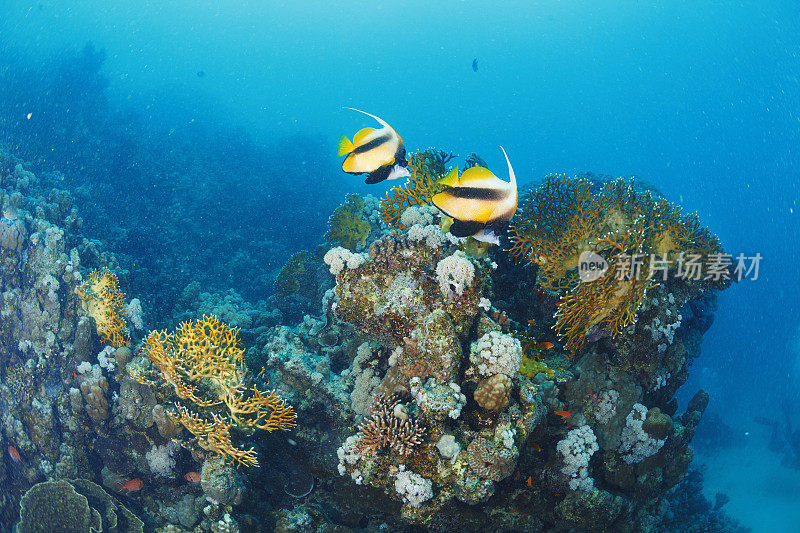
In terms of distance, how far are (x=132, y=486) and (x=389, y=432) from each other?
13.9 feet

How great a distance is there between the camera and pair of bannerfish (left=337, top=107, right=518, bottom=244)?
102 inches

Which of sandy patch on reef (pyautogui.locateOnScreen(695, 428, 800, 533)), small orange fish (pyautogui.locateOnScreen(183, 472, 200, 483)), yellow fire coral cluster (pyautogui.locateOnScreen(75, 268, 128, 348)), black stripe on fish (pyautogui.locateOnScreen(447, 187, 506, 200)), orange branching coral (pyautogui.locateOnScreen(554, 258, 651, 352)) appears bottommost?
small orange fish (pyautogui.locateOnScreen(183, 472, 200, 483))

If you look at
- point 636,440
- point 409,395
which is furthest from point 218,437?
point 636,440

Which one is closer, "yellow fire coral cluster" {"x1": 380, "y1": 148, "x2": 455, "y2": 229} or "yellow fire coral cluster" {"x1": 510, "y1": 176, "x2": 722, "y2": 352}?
"yellow fire coral cluster" {"x1": 510, "y1": 176, "x2": 722, "y2": 352}

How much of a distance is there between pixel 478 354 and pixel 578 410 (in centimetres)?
200

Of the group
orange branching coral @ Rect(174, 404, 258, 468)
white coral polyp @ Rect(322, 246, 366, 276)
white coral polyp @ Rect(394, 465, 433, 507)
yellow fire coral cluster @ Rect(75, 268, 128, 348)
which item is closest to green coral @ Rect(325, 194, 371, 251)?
white coral polyp @ Rect(322, 246, 366, 276)

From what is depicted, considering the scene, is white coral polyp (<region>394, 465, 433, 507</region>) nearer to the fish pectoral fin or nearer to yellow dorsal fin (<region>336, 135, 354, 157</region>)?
the fish pectoral fin

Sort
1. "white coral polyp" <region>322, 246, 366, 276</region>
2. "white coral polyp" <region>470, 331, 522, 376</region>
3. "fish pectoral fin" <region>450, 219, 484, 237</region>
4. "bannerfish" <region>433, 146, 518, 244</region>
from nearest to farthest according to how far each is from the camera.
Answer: "bannerfish" <region>433, 146, 518, 244</region> → "fish pectoral fin" <region>450, 219, 484, 237</region> → "white coral polyp" <region>470, 331, 522, 376</region> → "white coral polyp" <region>322, 246, 366, 276</region>

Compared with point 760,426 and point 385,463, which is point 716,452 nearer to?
point 760,426

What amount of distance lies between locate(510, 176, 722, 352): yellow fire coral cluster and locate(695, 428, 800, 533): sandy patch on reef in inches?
685

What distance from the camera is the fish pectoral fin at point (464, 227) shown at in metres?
2.70

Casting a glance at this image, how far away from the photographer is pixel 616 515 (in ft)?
16.4

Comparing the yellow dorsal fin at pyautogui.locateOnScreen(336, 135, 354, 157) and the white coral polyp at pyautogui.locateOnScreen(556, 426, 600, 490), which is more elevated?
the yellow dorsal fin at pyautogui.locateOnScreen(336, 135, 354, 157)

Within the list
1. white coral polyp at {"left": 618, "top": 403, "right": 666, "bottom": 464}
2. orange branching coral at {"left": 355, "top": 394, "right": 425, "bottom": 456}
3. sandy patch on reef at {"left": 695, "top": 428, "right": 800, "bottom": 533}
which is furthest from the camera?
sandy patch on reef at {"left": 695, "top": 428, "right": 800, "bottom": 533}
